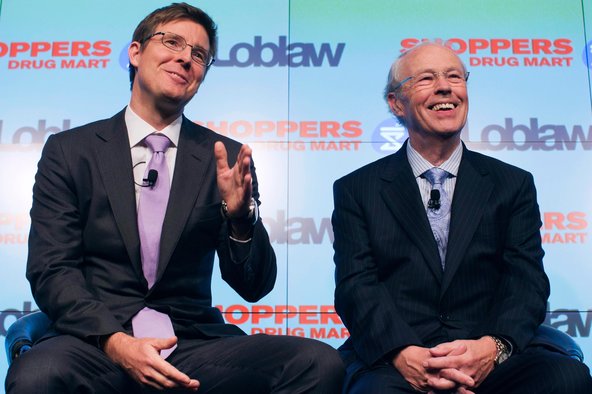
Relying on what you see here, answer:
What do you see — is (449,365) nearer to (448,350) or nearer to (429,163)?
(448,350)

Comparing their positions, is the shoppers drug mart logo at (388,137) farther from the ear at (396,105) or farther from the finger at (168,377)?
the finger at (168,377)

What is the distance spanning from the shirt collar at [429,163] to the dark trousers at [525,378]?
69 centimetres

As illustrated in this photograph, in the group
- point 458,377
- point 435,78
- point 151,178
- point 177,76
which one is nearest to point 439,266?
point 458,377

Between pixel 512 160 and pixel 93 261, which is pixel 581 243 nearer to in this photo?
pixel 512 160

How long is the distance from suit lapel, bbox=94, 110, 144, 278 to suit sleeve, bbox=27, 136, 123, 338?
12cm

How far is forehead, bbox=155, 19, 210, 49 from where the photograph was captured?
7.59 feet

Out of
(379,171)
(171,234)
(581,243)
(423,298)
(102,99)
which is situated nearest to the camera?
(171,234)

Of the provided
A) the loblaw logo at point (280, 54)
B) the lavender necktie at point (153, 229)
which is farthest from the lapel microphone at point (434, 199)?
the loblaw logo at point (280, 54)

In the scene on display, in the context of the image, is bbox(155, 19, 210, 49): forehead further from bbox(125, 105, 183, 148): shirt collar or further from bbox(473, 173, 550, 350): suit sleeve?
bbox(473, 173, 550, 350): suit sleeve

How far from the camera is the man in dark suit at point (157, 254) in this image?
1.66 meters

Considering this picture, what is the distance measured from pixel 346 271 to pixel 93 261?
81 cm

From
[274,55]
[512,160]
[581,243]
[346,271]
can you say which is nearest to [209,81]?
[274,55]

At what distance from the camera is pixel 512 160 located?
3.71 meters

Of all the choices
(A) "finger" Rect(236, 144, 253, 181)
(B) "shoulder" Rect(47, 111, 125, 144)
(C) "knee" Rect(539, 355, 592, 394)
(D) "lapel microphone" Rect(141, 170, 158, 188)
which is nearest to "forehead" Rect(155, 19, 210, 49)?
(B) "shoulder" Rect(47, 111, 125, 144)
